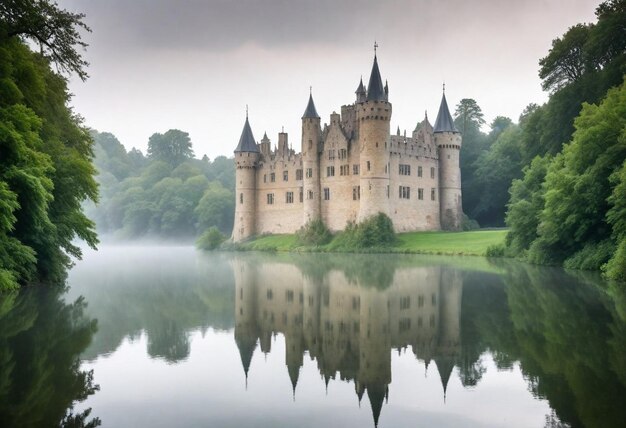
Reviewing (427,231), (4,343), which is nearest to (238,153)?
(427,231)

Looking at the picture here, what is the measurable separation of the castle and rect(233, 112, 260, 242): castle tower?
0.10 m

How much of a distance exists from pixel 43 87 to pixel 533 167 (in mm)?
27146

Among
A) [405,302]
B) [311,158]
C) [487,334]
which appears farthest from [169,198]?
[487,334]

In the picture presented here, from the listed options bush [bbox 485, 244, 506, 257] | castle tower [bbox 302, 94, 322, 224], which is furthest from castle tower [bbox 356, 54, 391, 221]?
bush [bbox 485, 244, 506, 257]

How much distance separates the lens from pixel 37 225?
1991 centimetres

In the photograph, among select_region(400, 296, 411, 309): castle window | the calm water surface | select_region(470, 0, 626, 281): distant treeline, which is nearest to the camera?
the calm water surface

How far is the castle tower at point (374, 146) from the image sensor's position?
183 feet

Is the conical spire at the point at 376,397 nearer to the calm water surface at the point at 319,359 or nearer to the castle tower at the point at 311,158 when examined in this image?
the calm water surface at the point at 319,359

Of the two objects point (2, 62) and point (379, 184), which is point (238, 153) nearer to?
point (379, 184)

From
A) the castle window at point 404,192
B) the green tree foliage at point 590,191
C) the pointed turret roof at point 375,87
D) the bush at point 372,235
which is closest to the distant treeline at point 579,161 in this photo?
the green tree foliage at point 590,191

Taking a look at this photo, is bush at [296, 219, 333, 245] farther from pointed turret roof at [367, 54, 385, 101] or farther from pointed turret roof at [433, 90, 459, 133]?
pointed turret roof at [433, 90, 459, 133]

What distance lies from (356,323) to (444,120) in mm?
52879

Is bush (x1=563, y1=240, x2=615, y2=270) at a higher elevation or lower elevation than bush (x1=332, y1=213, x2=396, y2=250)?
lower

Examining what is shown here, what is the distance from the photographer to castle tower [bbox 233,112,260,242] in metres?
68.1
